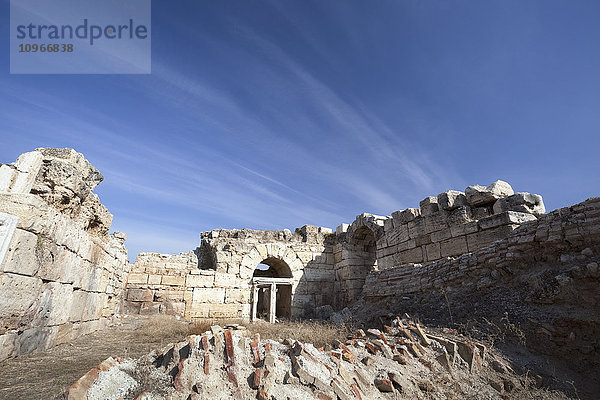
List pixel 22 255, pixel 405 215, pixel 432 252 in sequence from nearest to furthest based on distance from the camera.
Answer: pixel 22 255 < pixel 432 252 < pixel 405 215

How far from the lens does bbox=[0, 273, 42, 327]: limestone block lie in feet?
11.5

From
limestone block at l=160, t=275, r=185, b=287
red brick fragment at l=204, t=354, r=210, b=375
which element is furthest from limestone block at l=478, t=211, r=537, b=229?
limestone block at l=160, t=275, r=185, b=287

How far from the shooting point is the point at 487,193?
25.4ft

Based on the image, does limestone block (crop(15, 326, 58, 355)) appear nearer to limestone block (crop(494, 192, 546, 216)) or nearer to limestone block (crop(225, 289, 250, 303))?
limestone block (crop(225, 289, 250, 303))

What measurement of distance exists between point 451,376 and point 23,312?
510 centimetres

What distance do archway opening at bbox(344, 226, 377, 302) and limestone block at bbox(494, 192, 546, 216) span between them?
511 cm

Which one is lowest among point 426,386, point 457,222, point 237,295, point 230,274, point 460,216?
point 426,386

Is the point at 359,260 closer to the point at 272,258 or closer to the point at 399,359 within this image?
the point at 272,258

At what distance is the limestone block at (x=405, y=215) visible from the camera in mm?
9220

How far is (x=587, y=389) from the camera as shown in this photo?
332 centimetres

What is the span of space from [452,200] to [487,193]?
84 centimetres

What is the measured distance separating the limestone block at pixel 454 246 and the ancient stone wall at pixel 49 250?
8017 mm

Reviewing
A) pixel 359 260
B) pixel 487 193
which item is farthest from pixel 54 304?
pixel 359 260

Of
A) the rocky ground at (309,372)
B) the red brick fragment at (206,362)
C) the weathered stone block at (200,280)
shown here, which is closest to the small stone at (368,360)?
the rocky ground at (309,372)
